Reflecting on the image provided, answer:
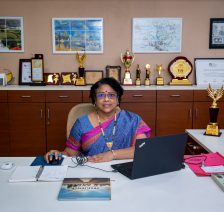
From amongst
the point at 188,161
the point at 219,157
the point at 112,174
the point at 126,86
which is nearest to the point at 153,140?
the point at 112,174

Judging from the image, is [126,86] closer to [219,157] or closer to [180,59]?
[180,59]

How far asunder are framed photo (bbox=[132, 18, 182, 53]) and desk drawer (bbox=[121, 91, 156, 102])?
0.66 m

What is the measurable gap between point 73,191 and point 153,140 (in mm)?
449

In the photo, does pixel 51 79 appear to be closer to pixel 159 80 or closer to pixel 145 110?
pixel 145 110

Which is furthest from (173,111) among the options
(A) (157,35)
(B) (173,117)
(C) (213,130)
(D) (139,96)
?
(C) (213,130)

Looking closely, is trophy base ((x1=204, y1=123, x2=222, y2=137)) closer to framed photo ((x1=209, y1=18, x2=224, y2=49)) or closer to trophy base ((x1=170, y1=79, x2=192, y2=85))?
trophy base ((x1=170, y1=79, x2=192, y2=85))

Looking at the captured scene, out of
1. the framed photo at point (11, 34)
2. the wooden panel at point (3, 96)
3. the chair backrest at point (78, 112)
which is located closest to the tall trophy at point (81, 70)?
the framed photo at point (11, 34)

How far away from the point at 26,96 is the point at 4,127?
1.50ft

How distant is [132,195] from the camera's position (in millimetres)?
1438

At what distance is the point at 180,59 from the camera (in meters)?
4.06

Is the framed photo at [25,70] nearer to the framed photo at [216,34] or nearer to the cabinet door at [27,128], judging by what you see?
the cabinet door at [27,128]


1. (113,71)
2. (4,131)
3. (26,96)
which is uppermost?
(113,71)

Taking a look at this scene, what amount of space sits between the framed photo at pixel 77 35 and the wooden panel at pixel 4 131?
967 millimetres

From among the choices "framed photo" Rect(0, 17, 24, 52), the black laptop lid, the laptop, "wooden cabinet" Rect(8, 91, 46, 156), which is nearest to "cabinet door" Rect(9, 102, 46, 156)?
"wooden cabinet" Rect(8, 91, 46, 156)
